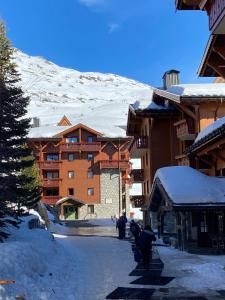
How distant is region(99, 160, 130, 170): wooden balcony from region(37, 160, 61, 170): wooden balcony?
226 inches

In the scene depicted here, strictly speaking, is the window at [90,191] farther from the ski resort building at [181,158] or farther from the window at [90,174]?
the ski resort building at [181,158]

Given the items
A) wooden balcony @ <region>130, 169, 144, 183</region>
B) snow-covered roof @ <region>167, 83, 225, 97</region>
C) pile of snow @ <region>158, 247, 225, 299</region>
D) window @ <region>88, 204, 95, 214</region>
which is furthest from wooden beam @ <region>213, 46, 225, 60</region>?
window @ <region>88, 204, 95, 214</region>

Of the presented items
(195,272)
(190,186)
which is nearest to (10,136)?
(190,186)

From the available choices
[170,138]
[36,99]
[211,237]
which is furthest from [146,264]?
[36,99]

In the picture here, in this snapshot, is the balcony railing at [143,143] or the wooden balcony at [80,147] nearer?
the balcony railing at [143,143]

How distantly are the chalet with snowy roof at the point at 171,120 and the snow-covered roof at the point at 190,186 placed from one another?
1755mm

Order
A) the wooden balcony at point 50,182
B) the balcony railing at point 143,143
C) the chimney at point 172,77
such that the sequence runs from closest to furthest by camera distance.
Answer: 1. the balcony railing at point 143,143
2. the chimney at point 172,77
3. the wooden balcony at point 50,182

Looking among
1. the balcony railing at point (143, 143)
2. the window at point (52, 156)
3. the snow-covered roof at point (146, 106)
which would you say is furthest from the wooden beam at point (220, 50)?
the window at point (52, 156)

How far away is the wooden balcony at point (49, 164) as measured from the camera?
63.1m

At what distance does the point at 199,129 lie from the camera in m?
28.8

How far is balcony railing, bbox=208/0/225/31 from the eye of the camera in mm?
9336

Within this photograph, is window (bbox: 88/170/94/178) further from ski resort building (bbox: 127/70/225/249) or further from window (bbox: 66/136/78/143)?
ski resort building (bbox: 127/70/225/249)

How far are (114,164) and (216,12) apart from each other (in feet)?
177

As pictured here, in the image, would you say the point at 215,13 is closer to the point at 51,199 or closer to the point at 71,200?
the point at 71,200
